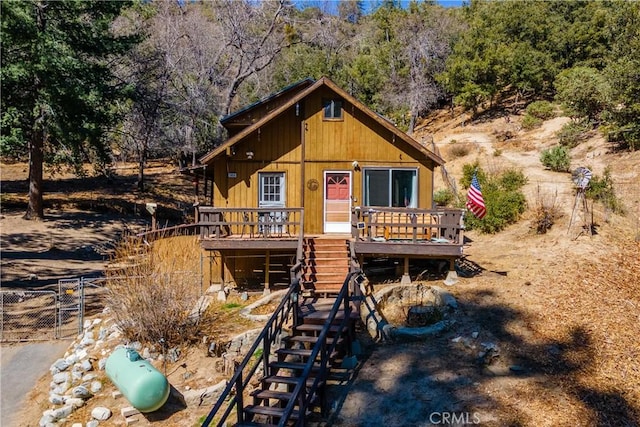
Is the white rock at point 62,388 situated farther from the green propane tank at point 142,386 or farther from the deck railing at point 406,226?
the deck railing at point 406,226

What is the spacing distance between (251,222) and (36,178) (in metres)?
15.7

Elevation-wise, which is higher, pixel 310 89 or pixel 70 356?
pixel 310 89

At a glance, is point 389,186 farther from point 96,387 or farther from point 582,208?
point 96,387

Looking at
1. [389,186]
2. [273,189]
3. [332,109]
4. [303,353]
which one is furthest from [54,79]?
[303,353]

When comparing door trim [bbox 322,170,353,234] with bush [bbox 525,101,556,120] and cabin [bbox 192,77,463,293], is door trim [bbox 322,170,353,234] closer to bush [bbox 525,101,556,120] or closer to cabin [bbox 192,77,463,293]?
cabin [bbox 192,77,463,293]

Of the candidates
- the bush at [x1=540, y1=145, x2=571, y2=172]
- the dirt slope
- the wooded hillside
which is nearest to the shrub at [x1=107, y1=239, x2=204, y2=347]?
the dirt slope

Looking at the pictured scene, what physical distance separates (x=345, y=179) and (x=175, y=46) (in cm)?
2280

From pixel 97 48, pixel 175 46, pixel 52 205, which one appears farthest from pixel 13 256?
pixel 175 46

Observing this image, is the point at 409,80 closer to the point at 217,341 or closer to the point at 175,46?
the point at 175,46

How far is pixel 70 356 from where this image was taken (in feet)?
40.1

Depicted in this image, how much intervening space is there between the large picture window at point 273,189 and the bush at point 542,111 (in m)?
29.7

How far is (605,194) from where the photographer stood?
1820 cm

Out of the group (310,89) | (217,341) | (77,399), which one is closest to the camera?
(77,399)

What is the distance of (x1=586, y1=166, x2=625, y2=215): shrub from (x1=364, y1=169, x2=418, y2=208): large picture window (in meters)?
8.06
